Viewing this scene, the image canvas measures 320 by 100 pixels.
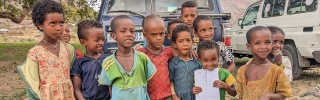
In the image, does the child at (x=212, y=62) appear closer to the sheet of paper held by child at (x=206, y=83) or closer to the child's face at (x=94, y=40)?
the sheet of paper held by child at (x=206, y=83)

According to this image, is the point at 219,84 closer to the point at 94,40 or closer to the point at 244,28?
the point at 94,40

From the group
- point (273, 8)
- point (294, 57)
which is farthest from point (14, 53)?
point (294, 57)

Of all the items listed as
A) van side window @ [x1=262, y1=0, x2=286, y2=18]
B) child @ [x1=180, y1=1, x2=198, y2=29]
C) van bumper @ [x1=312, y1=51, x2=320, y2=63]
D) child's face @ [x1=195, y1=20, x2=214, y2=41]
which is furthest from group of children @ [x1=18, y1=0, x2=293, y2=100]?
van side window @ [x1=262, y1=0, x2=286, y2=18]

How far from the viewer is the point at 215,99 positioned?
9.06 ft

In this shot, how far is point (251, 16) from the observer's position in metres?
9.16

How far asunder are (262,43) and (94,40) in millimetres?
1260

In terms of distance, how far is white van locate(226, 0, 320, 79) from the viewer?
6.68m

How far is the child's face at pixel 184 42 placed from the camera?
2.75 metres

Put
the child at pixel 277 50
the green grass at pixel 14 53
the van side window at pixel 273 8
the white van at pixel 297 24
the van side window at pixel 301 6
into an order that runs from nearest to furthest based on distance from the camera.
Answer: the child at pixel 277 50 → the white van at pixel 297 24 → the van side window at pixel 301 6 → the van side window at pixel 273 8 → the green grass at pixel 14 53

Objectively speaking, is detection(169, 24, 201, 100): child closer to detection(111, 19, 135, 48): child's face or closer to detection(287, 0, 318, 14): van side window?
detection(111, 19, 135, 48): child's face

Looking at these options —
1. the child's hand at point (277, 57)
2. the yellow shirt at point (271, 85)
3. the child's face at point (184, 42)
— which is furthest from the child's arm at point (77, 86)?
the child's hand at point (277, 57)

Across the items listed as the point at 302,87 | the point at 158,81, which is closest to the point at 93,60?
the point at 158,81

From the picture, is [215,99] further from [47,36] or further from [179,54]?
[47,36]

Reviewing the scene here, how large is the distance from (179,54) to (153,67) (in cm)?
35
